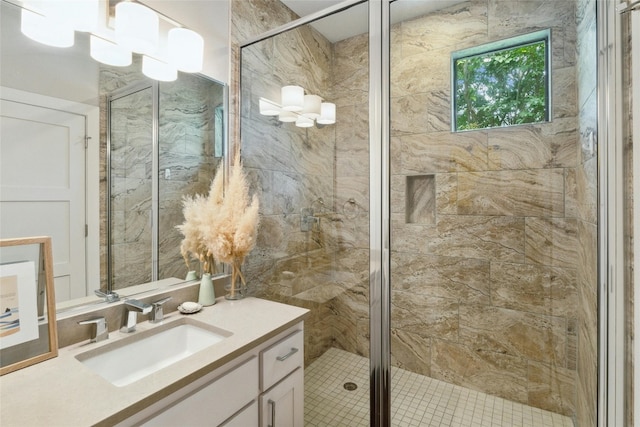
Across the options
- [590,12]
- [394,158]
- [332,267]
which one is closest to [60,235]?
[332,267]

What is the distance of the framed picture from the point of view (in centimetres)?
91

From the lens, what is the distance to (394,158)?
1436 mm

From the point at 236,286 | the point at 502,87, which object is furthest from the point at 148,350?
the point at 502,87

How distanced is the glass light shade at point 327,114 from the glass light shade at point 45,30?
103 centimetres

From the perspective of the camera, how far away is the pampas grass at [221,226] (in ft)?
4.79

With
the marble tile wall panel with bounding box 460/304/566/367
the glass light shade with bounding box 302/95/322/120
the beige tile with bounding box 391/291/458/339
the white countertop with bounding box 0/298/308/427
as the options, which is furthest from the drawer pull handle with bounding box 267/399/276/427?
the glass light shade with bounding box 302/95/322/120

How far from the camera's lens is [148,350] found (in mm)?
1197

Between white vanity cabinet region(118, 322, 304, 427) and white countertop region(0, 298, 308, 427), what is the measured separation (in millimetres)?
48

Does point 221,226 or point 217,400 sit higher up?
point 221,226

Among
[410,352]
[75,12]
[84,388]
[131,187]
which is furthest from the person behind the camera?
[410,352]

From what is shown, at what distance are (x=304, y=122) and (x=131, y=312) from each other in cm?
117

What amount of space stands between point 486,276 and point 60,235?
1.91 metres

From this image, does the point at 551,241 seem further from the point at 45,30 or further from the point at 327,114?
the point at 45,30

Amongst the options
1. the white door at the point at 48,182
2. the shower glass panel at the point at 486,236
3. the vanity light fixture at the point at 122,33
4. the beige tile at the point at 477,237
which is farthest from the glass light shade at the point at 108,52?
the beige tile at the point at 477,237
